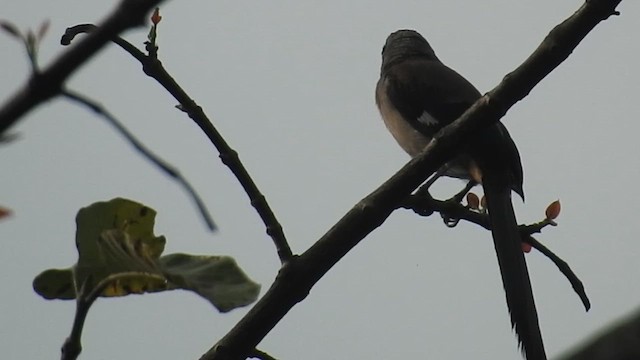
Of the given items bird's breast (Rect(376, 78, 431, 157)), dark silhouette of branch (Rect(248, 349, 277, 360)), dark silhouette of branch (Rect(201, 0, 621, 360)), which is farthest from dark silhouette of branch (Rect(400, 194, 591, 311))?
bird's breast (Rect(376, 78, 431, 157))

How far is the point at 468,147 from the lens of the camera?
3.16m

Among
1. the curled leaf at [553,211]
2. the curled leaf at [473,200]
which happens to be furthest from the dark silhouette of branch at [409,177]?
the curled leaf at [473,200]

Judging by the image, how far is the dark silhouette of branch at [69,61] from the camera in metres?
0.53

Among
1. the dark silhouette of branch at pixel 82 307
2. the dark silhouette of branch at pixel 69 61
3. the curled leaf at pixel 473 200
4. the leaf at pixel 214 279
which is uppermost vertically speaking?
the curled leaf at pixel 473 200

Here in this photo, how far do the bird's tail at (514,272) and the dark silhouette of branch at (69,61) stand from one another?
231cm

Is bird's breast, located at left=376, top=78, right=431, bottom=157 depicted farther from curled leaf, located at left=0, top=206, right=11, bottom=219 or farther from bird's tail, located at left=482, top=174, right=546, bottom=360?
curled leaf, located at left=0, top=206, right=11, bottom=219

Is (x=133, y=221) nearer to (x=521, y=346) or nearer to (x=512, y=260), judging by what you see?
(x=521, y=346)

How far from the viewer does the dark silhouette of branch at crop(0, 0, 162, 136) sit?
528mm

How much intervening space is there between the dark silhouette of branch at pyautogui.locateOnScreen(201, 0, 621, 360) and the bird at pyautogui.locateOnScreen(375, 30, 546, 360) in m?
0.96

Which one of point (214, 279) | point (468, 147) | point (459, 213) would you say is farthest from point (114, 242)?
point (468, 147)

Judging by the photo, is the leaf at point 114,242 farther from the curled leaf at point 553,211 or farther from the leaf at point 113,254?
the curled leaf at point 553,211

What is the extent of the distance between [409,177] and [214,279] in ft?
1.90

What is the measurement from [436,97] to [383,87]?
617 millimetres

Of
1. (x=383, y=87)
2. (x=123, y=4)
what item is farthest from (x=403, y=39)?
(x=123, y=4)
